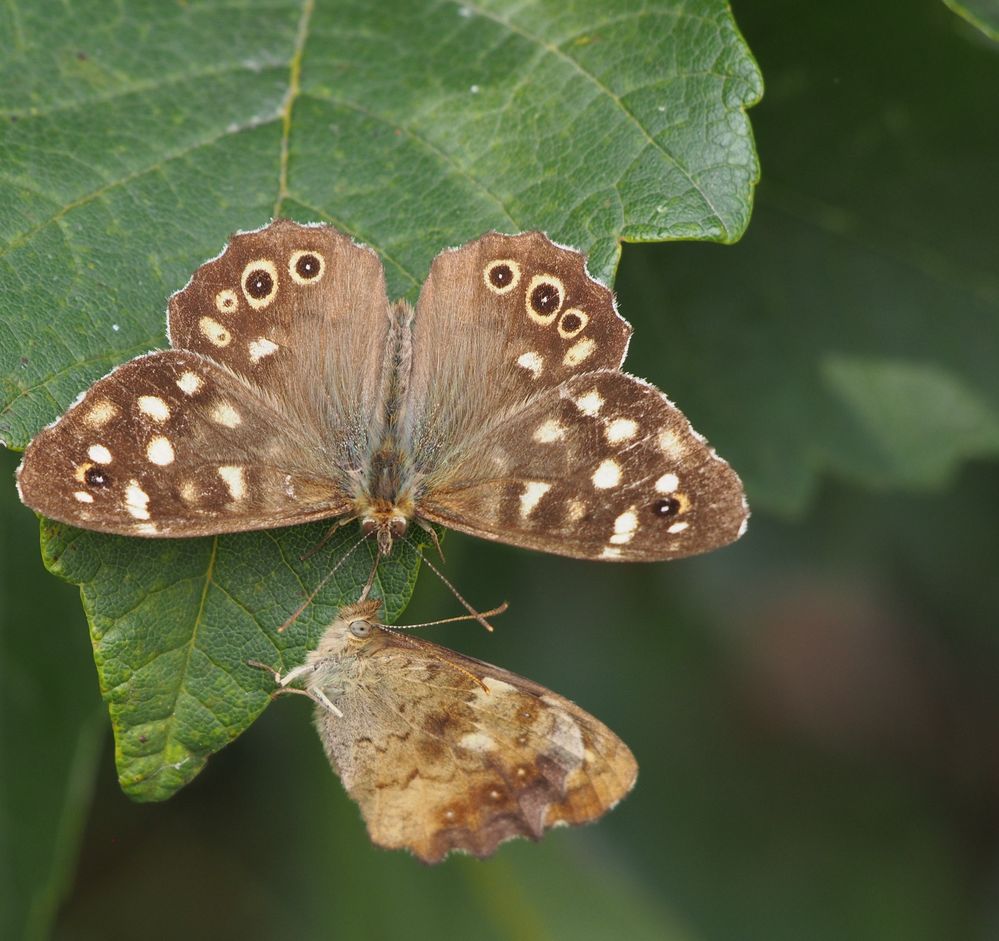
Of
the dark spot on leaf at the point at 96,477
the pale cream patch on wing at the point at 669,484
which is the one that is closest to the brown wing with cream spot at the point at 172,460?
Result: the dark spot on leaf at the point at 96,477

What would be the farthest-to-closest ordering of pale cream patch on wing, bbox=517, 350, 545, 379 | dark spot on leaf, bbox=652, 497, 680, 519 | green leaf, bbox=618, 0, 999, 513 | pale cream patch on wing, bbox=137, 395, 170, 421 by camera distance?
green leaf, bbox=618, 0, 999, 513, pale cream patch on wing, bbox=517, 350, 545, 379, dark spot on leaf, bbox=652, 497, 680, 519, pale cream patch on wing, bbox=137, 395, 170, 421

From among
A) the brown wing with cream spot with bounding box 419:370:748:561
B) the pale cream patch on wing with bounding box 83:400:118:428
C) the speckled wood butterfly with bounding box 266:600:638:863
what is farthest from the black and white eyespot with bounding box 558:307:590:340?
the pale cream patch on wing with bounding box 83:400:118:428

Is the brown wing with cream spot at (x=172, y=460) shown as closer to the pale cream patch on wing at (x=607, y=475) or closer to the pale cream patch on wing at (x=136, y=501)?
the pale cream patch on wing at (x=136, y=501)

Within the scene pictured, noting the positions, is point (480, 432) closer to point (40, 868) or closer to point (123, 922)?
point (40, 868)

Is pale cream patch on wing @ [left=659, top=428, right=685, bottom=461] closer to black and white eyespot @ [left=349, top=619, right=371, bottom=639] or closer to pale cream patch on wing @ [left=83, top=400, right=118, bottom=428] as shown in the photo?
black and white eyespot @ [left=349, top=619, right=371, bottom=639]

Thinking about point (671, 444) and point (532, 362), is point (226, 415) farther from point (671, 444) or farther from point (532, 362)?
point (671, 444)

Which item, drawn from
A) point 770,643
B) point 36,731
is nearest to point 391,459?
point 36,731
